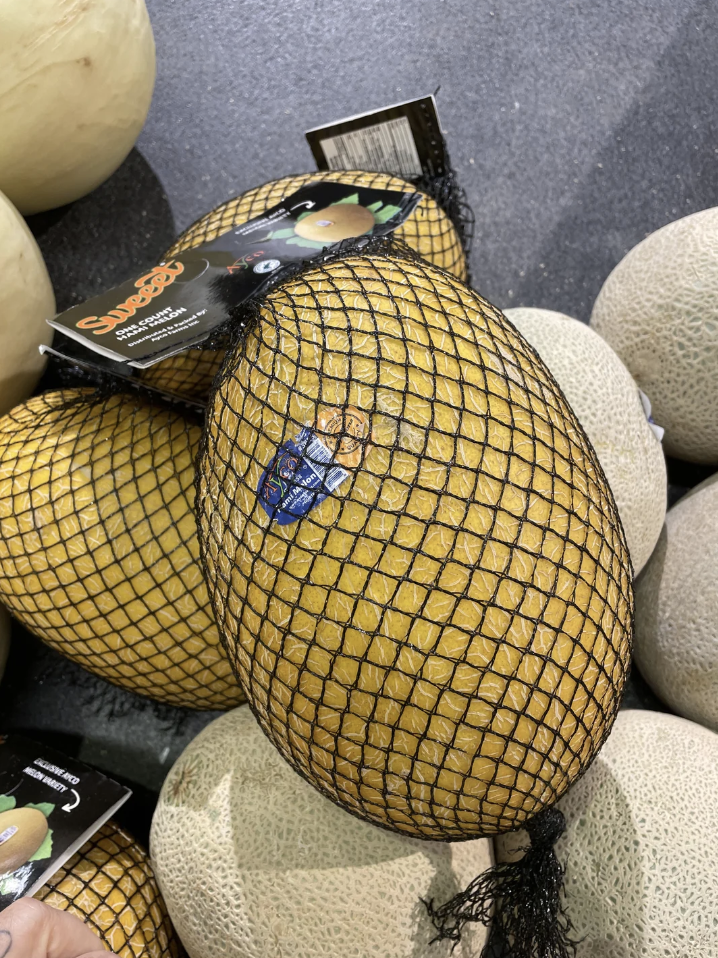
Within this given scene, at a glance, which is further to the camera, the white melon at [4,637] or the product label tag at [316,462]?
the white melon at [4,637]

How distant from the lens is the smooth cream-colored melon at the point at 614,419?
0.96m

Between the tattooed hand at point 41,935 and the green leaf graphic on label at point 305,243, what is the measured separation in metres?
0.74

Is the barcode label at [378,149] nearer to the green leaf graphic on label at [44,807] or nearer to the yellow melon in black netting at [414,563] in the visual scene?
the yellow melon in black netting at [414,563]

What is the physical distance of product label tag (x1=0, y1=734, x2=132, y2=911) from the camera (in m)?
0.89

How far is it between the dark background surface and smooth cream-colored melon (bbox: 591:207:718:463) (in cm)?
19

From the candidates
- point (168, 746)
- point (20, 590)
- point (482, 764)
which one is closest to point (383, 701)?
point (482, 764)

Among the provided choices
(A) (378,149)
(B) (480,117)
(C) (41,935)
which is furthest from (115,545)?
(B) (480,117)

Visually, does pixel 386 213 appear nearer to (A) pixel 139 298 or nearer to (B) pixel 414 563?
(A) pixel 139 298

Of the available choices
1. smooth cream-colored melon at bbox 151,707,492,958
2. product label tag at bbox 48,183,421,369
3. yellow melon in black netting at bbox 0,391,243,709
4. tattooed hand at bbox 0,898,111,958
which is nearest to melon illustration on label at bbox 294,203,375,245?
product label tag at bbox 48,183,421,369

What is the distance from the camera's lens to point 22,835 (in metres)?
0.91

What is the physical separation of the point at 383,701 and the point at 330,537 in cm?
15

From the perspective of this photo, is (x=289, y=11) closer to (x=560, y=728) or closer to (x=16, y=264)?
(x=16, y=264)

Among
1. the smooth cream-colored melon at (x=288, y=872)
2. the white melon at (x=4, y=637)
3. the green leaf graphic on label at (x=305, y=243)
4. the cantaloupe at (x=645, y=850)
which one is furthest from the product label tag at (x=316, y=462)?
the white melon at (x=4, y=637)

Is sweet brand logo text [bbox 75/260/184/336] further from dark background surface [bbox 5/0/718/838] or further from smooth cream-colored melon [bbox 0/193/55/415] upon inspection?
dark background surface [bbox 5/0/718/838]
